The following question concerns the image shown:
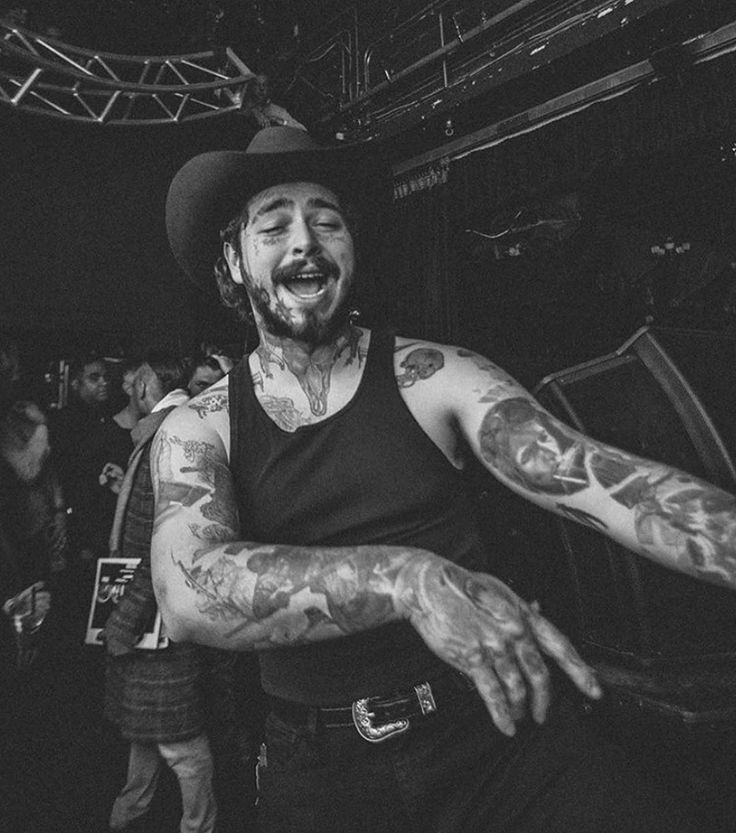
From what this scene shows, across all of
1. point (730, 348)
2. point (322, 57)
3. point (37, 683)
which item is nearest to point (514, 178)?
point (322, 57)

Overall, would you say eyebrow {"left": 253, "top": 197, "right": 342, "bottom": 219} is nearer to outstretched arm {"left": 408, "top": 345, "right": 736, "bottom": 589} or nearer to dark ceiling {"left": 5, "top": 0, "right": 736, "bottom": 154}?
outstretched arm {"left": 408, "top": 345, "right": 736, "bottom": 589}

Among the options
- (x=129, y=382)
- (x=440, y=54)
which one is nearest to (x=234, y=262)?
(x=129, y=382)

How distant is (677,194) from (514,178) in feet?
4.00

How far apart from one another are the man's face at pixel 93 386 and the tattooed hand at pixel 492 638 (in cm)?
394

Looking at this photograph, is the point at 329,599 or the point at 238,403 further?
the point at 238,403

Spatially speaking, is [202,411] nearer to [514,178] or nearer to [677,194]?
[514,178]

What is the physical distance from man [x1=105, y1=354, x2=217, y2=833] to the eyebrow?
50.3 inches

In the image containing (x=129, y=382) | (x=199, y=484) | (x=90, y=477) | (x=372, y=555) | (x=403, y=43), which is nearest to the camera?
(x=372, y=555)

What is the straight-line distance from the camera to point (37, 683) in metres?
4.16

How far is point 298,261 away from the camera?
1.62 meters

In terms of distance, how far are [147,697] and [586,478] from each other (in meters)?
2.11

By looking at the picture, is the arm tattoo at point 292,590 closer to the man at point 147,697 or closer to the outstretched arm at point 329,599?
the outstretched arm at point 329,599

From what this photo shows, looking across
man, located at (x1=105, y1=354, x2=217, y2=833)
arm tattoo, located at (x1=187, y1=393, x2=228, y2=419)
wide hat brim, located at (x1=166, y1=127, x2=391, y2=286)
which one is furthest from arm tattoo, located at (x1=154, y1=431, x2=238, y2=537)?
man, located at (x1=105, y1=354, x2=217, y2=833)

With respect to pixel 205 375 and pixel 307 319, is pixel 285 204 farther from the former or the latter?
pixel 205 375
